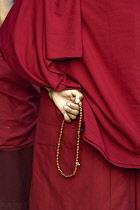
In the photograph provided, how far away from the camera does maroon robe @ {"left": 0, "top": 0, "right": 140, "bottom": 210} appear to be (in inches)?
55.5

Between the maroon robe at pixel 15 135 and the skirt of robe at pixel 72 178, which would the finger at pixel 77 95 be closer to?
the skirt of robe at pixel 72 178

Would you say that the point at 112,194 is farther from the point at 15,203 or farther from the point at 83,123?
the point at 15,203

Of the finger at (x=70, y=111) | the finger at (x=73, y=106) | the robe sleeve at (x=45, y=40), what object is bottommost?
the finger at (x=70, y=111)

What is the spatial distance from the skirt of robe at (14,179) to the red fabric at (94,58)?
75 centimetres

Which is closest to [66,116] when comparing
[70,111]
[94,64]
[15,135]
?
[70,111]

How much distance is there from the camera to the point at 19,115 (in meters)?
2.11

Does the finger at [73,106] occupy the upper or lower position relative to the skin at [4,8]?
lower

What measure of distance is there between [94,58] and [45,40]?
0.20 meters

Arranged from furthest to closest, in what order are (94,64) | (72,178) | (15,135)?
(15,135)
(72,178)
(94,64)

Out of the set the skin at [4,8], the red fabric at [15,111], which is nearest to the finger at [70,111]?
the red fabric at [15,111]

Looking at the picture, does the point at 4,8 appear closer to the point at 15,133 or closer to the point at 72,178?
the point at 15,133

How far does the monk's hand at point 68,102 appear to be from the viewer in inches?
58.6

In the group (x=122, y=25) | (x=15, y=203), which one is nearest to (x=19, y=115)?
(x=15, y=203)

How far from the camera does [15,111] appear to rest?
2102mm
